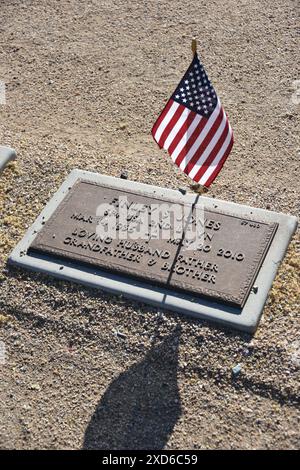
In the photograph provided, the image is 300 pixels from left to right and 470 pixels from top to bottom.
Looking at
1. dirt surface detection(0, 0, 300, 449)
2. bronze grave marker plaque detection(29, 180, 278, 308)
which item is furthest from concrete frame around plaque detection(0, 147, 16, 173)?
bronze grave marker plaque detection(29, 180, 278, 308)

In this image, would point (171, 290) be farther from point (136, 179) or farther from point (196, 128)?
point (136, 179)

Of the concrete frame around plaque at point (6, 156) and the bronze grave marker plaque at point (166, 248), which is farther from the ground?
the bronze grave marker plaque at point (166, 248)

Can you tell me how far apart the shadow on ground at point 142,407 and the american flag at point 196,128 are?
56.0 inches

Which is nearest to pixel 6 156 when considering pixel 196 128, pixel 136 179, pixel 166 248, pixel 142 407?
pixel 136 179

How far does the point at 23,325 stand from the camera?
16.0 ft

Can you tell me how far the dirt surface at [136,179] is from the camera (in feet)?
14.0

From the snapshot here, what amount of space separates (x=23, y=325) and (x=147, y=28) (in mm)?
5156

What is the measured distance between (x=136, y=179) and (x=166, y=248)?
3.86 ft

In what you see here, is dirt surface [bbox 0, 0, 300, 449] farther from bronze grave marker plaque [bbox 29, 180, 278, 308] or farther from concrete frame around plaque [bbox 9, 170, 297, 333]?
bronze grave marker plaque [bbox 29, 180, 278, 308]

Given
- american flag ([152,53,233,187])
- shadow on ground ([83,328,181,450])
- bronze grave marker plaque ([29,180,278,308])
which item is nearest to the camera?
shadow on ground ([83,328,181,450])

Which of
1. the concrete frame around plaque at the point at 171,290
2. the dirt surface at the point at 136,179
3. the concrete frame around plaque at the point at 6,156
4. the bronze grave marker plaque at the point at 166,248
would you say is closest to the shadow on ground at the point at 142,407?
the dirt surface at the point at 136,179

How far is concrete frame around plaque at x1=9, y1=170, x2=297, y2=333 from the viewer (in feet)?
15.2

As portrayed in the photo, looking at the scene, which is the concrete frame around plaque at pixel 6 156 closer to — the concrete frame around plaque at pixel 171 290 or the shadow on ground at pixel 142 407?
the concrete frame around plaque at pixel 171 290

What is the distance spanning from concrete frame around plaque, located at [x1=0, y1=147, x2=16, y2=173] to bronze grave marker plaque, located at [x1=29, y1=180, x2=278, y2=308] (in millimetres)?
1072
